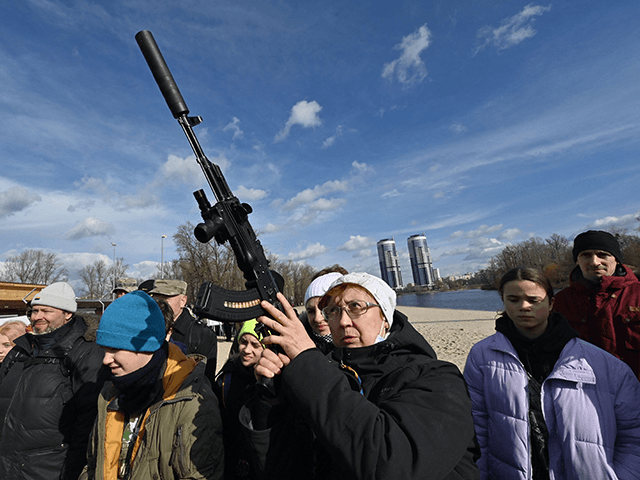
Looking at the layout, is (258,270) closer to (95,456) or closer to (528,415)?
(95,456)

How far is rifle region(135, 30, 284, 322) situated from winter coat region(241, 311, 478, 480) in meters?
0.65

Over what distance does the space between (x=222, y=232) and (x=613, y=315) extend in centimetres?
344

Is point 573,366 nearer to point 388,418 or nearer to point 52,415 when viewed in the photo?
point 388,418

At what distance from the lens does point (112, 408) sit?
222 cm

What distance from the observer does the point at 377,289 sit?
1810mm

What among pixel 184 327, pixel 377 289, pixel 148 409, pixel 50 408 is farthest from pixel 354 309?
pixel 184 327

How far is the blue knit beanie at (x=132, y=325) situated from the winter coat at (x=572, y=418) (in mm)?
2421

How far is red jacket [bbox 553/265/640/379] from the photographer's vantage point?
2.85 metres

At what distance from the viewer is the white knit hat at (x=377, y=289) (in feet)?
5.86

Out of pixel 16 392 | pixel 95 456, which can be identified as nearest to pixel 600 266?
pixel 95 456

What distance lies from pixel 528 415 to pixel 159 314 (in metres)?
2.67

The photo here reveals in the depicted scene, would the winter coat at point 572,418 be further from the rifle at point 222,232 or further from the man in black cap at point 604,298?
the rifle at point 222,232

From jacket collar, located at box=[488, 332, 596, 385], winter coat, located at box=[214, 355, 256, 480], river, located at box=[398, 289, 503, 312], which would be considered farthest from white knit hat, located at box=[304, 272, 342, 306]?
river, located at box=[398, 289, 503, 312]

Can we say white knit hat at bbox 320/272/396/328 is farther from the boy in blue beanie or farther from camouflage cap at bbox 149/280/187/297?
camouflage cap at bbox 149/280/187/297
